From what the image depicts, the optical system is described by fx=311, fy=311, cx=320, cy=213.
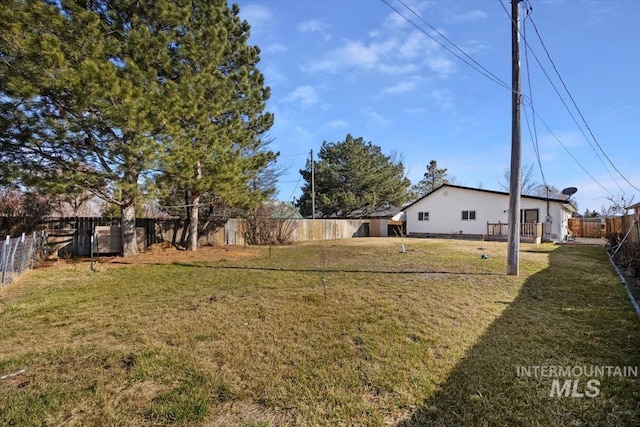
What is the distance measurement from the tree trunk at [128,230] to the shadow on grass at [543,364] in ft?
35.1

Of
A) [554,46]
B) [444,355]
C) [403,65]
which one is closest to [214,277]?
[444,355]

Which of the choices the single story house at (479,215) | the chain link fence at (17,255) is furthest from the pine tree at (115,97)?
the single story house at (479,215)

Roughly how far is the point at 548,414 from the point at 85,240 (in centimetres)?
1345

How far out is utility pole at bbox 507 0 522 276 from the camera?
7414 mm

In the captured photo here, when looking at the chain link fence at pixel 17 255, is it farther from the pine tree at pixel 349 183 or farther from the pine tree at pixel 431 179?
the pine tree at pixel 431 179

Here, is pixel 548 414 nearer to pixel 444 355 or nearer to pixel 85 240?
pixel 444 355

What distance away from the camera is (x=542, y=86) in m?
9.77

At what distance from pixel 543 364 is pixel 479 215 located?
19.8 metres

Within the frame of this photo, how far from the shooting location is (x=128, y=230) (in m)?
10.5

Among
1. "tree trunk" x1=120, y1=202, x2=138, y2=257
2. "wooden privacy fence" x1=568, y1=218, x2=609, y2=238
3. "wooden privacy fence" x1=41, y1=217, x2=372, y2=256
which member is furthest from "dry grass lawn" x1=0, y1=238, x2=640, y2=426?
"wooden privacy fence" x1=568, y1=218, x2=609, y2=238

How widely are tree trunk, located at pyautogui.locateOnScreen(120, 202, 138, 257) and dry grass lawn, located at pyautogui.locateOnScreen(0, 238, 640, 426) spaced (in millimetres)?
4122

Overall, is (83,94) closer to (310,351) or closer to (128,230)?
(128,230)

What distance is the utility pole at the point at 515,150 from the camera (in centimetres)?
741

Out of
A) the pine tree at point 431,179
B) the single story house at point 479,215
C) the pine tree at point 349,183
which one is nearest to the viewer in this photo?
the single story house at point 479,215
